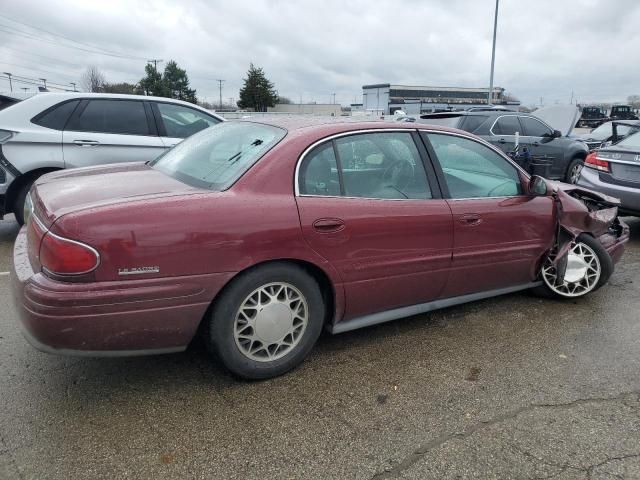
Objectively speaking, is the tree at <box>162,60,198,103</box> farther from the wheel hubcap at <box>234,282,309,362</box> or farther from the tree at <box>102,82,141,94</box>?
the wheel hubcap at <box>234,282,309,362</box>

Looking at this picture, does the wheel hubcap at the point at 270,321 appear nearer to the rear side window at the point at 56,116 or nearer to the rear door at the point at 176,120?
the rear door at the point at 176,120

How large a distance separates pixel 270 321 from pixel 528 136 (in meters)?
9.25

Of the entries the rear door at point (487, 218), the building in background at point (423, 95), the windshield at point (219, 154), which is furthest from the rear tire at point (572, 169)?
the building in background at point (423, 95)

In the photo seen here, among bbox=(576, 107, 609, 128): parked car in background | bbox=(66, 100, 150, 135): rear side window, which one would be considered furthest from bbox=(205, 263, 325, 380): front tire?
bbox=(576, 107, 609, 128): parked car in background

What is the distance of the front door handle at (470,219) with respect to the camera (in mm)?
3375

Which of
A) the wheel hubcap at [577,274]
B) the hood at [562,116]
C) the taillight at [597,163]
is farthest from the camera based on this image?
the hood at [562,116]

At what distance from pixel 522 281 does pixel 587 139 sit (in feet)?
37.1

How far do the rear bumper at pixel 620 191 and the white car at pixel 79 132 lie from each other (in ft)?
16.1

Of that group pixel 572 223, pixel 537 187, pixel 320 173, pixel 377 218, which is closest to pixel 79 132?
pixel 320 173

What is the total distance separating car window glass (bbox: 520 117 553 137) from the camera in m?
10.5

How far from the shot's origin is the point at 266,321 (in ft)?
9.04

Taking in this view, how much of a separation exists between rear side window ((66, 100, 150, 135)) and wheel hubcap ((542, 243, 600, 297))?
15.5ft

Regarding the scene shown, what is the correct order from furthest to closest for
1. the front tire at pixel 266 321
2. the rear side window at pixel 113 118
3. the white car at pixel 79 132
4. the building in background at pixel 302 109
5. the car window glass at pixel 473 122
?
the building in background at pixel 302 109, the car window glass at pixel 473 122, the rear side window at pixel 113 118, the white car at pixel 79 132, the front tire at pixel 266 321

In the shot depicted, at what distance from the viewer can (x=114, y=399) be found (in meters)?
2.68
